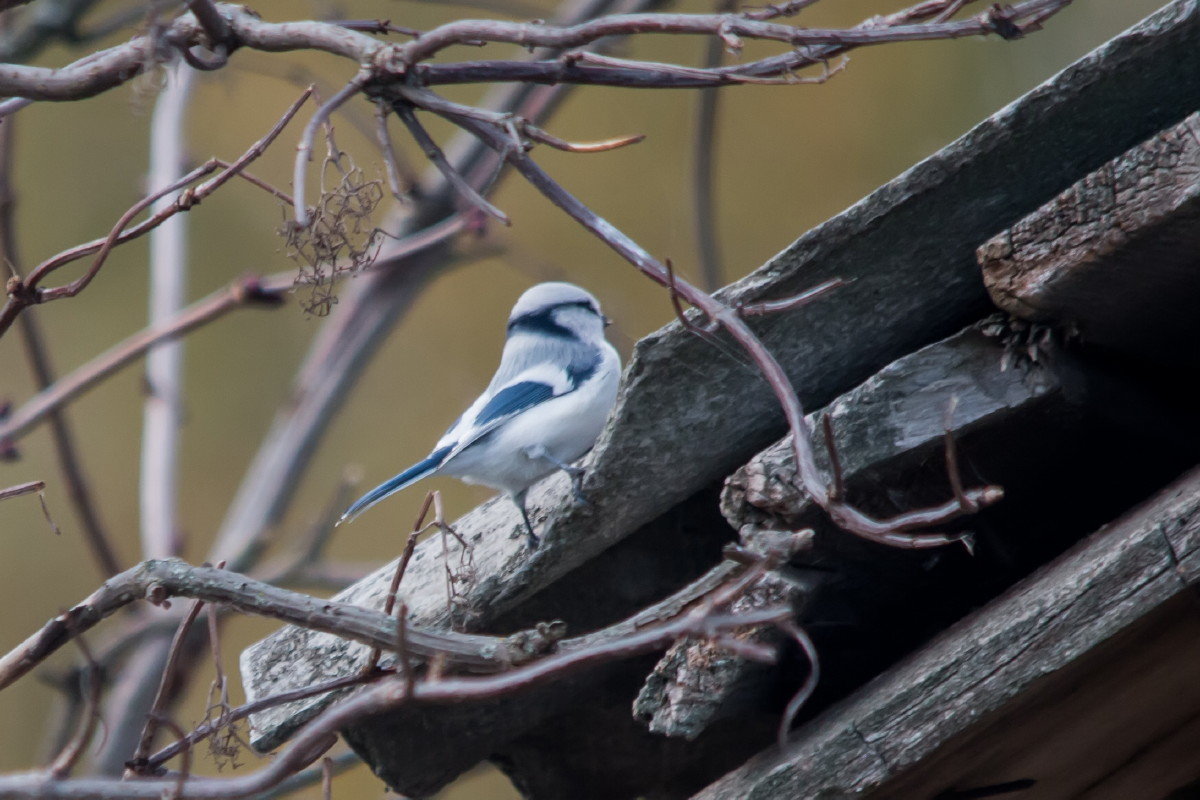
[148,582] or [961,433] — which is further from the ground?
[148,582]

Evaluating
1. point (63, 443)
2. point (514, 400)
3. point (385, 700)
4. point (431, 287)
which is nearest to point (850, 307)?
point (385, 700)

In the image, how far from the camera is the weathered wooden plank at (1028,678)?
1.05 metres

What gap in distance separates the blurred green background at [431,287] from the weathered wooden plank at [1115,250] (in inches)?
155

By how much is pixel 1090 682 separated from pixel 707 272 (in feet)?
6.50

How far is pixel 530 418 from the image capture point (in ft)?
7.30

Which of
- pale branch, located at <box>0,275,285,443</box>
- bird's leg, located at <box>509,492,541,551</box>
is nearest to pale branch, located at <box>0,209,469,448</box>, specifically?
pale branch, located at <box>0,275,285,443</box>

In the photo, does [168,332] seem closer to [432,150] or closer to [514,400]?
[514,400]

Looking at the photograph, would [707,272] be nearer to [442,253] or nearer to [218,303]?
[442,253]

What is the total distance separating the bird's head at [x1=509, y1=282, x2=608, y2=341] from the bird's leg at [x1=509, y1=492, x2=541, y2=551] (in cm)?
112

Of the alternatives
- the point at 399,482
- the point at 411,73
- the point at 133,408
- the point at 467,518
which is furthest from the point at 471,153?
the point at 133,408

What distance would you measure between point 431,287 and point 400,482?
3117 mm

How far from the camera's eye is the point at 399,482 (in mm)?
2189

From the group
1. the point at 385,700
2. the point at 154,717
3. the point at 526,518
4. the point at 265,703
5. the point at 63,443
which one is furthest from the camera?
the point at 63,443

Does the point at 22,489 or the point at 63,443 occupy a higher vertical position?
the point at 63,443
